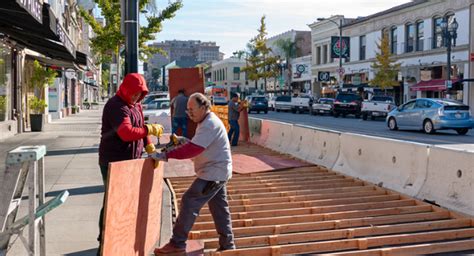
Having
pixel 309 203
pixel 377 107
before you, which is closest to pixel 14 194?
pixel 309 203

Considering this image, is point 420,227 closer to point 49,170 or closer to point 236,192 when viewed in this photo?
point 236,192

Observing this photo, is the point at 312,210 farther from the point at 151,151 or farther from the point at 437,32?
the point at 437,32

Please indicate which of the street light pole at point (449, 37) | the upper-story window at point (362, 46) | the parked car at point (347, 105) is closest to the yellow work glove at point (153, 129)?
the street light pole at point (449, 37)

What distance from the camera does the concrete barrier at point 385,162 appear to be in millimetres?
8797

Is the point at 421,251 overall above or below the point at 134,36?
below

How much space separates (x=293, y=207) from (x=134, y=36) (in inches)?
171

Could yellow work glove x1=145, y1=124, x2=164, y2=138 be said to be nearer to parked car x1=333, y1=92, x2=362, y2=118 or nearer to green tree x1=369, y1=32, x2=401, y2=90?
parked car x1=333, y1=92, x2=362, y2=118

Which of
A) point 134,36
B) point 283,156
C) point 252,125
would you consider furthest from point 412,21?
point 134,36

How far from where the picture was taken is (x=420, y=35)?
149 ft

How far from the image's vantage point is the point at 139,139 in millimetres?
5457

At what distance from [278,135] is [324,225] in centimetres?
883

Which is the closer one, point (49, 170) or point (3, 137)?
point (49, 170)

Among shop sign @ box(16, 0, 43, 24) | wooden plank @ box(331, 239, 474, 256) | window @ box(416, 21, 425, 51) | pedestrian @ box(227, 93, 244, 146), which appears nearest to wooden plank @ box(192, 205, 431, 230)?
wooden plank @ box(331, 239, 474, 256)

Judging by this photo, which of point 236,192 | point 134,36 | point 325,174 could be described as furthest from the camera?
point 325,174
